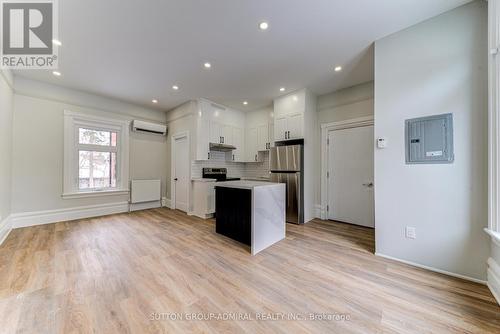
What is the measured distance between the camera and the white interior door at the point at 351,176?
3.79 m

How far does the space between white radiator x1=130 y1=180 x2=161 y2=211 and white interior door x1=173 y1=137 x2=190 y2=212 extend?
0.60 m

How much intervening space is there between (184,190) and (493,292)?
530cm

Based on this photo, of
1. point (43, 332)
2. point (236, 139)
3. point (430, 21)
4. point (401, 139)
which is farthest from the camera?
point (236, 139)

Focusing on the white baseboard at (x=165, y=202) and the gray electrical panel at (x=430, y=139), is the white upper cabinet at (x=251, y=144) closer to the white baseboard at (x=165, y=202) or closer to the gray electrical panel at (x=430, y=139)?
the white baseboard at (x=165, y=202)

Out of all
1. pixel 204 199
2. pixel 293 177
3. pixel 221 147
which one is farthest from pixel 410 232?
pixel 221 147

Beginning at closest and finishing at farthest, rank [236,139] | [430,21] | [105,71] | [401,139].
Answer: [430,21] < [401,139] < [105,71] < [236,139]

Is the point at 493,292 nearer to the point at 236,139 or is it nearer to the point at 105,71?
the point at 236,139

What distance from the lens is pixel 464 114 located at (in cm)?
201

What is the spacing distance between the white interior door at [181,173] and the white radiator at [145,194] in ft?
1.96

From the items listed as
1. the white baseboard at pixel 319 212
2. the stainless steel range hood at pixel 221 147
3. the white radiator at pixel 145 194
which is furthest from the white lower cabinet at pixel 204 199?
the white baseboard at pixel 319 212

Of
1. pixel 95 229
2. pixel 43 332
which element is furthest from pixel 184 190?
pixel 43 332

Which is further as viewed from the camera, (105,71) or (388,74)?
(105,71)

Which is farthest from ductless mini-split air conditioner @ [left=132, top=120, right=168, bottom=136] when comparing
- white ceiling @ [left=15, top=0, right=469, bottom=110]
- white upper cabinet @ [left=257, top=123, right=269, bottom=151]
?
white upper cabinet @ [left=257, top=123, right=269, bottom=151]

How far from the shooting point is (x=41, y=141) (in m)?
3.89
